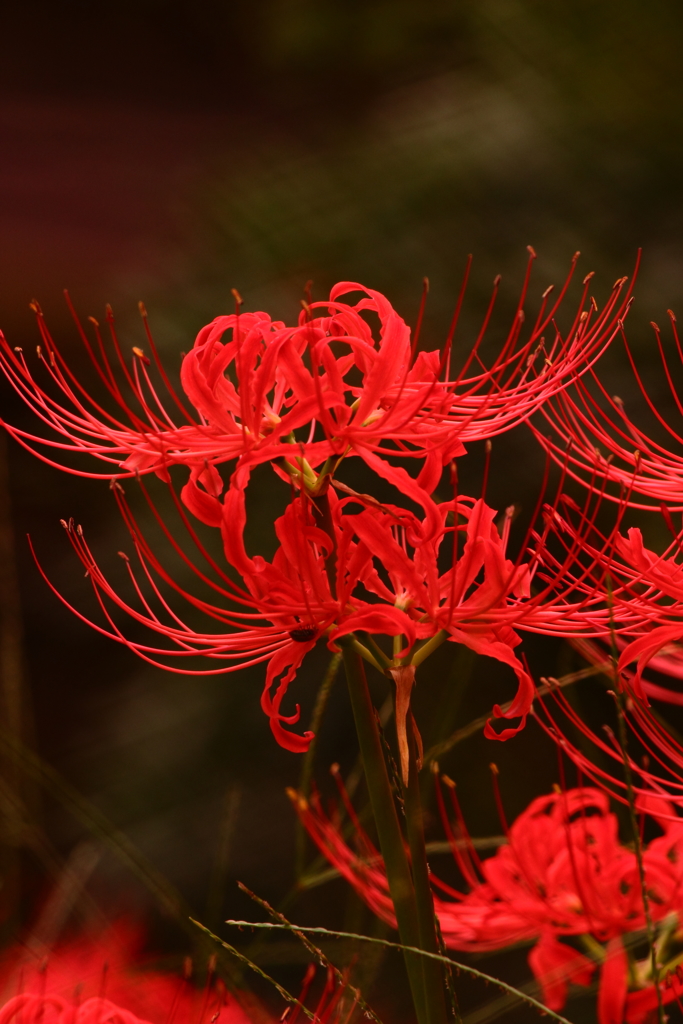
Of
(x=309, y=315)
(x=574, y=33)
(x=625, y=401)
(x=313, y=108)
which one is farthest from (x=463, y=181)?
(x=309, y=315)

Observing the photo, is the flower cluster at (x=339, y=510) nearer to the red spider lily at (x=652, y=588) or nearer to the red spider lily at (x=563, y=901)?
the red spider lily at (x=652, y=588)

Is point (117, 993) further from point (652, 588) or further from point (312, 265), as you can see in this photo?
point (312, 265)

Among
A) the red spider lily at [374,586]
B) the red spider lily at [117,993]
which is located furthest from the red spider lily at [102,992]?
the red spider lily at [374,586]

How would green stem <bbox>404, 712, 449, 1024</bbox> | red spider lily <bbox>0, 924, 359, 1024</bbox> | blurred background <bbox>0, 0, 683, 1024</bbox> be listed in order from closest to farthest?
green stem <bbox>404, 712, 449, 1024</bbox>, red spider lily <bbox>0, 924, 359, 1024</bbox>, blurred background <bbox>0, 0, 683, 1024</bbox>

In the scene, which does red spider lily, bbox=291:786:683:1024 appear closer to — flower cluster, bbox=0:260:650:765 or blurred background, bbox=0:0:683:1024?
flower cluster, bbox=0:260:650:765

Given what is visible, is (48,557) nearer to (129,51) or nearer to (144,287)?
(144,287)

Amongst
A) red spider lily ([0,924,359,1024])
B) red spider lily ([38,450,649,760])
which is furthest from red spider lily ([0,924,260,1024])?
red spider lily ([38,450,649,760])
